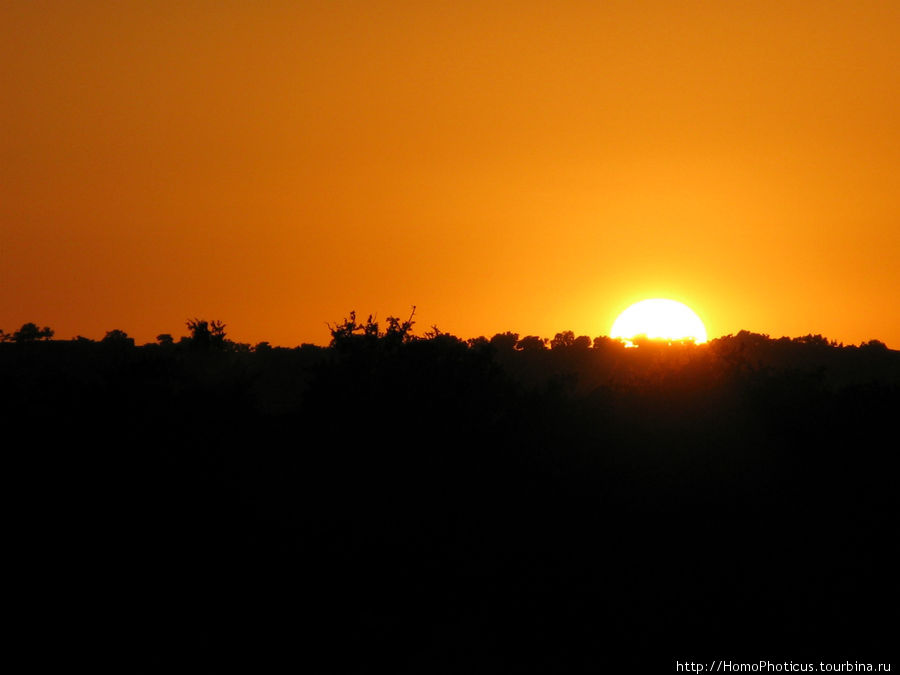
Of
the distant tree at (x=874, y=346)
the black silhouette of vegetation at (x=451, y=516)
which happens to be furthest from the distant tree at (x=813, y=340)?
the black silhouette of vegetation at (x=451, y=516)

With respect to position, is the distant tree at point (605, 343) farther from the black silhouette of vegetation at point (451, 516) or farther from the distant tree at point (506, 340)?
the black silhouette of vegetation at point (451, 516)

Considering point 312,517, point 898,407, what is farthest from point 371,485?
point 898,407

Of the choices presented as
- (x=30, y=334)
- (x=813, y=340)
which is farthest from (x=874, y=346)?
(x=30, y=334)

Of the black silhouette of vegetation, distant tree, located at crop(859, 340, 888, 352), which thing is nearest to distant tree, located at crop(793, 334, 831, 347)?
distant tree, located at crop(859, 340, 888, 352)

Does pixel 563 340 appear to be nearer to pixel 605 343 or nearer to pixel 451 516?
pixel 605 343

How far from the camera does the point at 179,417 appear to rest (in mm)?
30578

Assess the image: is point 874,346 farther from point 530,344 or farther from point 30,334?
point 30,334

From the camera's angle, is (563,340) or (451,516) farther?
(563,340)

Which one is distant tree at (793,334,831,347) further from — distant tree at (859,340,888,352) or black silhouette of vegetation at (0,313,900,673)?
black silhouette of vegetation at (0,313,900,673)

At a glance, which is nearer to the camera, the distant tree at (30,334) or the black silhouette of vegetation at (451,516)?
the black silhouette of vegetation at (451,516)

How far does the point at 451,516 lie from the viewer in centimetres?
2889

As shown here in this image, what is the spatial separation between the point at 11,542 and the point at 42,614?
2.36 m

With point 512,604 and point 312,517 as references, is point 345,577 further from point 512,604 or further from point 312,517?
point 512,604

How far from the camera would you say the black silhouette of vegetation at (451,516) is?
973 inches
